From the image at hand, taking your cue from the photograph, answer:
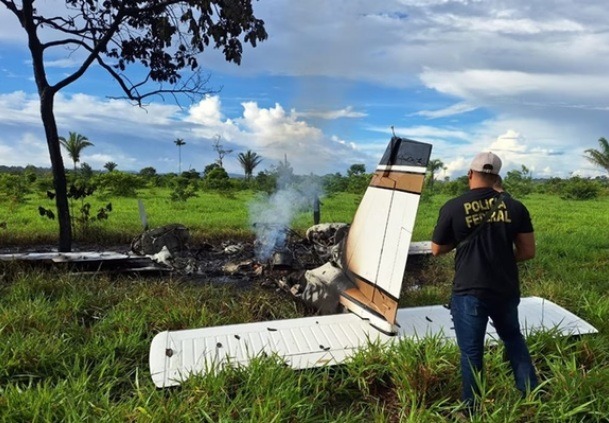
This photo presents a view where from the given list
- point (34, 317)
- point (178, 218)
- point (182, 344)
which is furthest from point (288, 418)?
point (178, 218)

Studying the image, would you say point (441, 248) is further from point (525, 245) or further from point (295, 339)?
point (295, 339)

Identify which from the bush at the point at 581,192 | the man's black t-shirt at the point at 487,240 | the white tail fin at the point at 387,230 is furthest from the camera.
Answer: the bush at the point at 581,192

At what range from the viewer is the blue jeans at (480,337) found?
312cm

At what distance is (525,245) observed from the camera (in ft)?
10.5

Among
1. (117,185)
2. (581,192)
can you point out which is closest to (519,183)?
(581,192)

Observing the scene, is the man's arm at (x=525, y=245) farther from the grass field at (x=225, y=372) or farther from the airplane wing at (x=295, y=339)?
the airplane wing at (x=295, y=339)

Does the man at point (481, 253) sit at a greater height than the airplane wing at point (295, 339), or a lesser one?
greater

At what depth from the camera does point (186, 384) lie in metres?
3.43

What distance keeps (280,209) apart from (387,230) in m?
4.98

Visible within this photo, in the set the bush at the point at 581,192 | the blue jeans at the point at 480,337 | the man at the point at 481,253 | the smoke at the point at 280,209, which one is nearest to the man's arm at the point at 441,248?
the man at the point at 481,253

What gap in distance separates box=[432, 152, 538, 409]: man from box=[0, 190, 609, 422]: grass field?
0.39 m

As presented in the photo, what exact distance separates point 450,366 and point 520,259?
95cm

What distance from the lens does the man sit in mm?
3092

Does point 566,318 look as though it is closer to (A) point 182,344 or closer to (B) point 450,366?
(B) point 450,366
